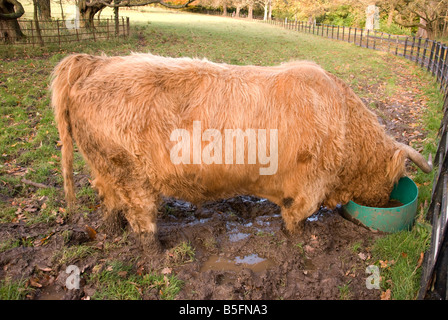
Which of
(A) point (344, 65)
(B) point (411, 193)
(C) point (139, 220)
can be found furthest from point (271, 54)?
(C) point (139, 220)

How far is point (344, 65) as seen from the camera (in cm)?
1416

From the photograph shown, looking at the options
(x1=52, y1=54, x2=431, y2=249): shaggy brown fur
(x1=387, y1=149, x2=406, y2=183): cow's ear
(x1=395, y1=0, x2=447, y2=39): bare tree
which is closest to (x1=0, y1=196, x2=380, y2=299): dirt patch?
(x1=52, y1=54, x2=431, y2=249): shaggy brown fur

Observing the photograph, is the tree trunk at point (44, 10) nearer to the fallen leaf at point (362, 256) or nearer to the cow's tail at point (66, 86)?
the cow's tail at point (66, 86)

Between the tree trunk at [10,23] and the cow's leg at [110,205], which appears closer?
the cow's leg at [110,205]

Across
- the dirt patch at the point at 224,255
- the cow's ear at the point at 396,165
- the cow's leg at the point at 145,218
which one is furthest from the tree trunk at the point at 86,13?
the cow's ear at the point at 396,165

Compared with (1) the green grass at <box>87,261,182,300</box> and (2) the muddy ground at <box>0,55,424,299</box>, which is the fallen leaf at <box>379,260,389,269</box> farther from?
(1) the green grass at <box>87,261,182,300</box>

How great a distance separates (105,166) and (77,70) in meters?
0.96

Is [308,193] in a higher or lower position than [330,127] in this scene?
lower

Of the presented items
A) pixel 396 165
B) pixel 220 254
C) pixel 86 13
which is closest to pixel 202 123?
pixel 220 254

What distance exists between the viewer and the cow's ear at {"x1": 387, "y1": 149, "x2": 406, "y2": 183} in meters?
3.49

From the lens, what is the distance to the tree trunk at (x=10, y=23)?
1212 centimetres

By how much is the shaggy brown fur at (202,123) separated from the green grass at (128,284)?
46 centimetres

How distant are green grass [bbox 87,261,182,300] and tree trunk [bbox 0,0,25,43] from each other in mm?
12762
